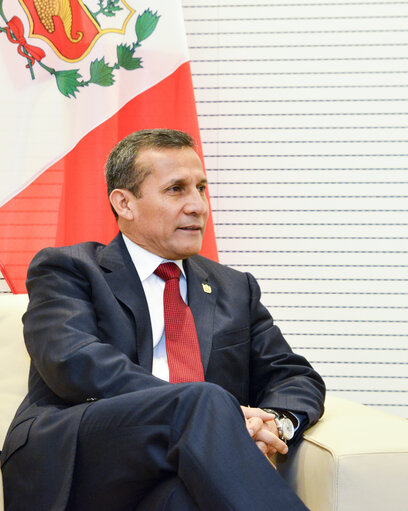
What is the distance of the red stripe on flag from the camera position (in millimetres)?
2779

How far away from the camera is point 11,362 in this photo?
90.1 inches

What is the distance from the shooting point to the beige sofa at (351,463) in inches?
68.4

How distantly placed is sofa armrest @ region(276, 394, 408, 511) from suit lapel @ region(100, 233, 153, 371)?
54 centimetres

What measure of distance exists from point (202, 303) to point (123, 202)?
420mm

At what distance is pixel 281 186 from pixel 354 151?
35 cm

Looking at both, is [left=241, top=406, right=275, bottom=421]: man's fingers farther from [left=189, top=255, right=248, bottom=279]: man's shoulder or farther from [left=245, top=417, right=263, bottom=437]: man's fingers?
[left=189, top=255, right=248, bottom=279]: man's shoulder

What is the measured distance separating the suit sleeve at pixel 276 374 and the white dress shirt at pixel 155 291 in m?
0.27

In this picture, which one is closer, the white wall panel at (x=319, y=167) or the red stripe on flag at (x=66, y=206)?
the red stripe on flag at (x=66, y=206)

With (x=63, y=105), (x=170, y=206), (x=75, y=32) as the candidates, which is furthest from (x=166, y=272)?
(x=75, y=32)

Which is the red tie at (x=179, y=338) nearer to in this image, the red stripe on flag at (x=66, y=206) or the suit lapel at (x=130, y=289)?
the suit lapel at (x=130, y=289)

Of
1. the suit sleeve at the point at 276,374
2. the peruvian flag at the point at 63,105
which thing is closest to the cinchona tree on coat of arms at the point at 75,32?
the peruvian flag at the point at 63,105

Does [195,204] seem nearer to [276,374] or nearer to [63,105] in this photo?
[276,374]

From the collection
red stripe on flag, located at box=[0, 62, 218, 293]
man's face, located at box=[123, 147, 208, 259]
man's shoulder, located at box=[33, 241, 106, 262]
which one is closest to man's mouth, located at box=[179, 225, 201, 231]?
man's face, located at box=[123, 147, 208, 259]

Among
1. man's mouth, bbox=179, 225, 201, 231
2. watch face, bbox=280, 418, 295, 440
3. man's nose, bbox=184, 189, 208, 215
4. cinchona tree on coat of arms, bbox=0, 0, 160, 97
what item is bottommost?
watch face, bbox=280, 418, 295, 440
